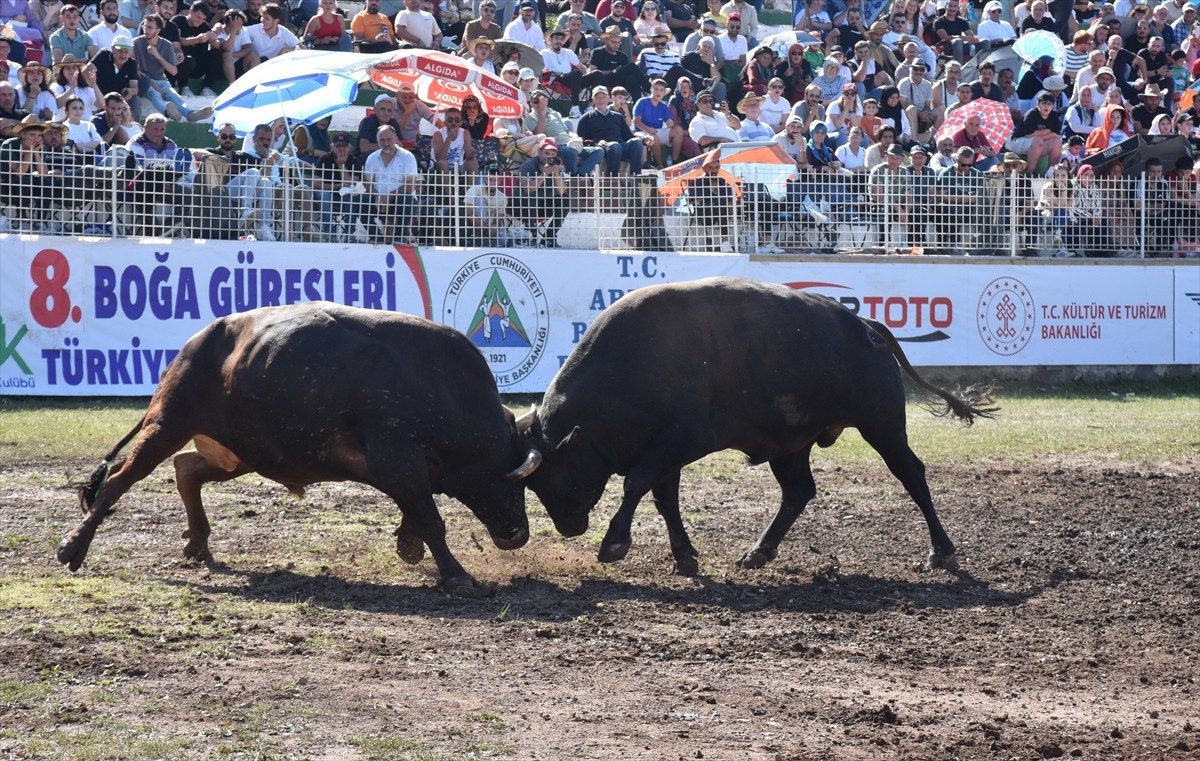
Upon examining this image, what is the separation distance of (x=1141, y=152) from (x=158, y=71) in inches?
502

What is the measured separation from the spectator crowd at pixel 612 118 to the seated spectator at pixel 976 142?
42 millimetres

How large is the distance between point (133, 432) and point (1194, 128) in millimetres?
18974

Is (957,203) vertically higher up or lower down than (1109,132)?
lower down

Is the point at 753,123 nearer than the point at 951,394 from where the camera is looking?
No

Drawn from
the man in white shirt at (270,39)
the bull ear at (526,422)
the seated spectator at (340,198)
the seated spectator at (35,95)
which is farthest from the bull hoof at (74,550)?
the man in white shirt at (270,39)

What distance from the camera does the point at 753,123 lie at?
65.8 feet

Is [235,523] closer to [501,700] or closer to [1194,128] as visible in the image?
[501,700]

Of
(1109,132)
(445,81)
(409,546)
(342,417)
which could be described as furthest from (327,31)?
(342,417)

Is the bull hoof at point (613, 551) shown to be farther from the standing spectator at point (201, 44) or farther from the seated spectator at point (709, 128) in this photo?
the standing spectator at point (201, 44)

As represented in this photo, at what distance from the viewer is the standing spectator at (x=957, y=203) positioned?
58.5 feet

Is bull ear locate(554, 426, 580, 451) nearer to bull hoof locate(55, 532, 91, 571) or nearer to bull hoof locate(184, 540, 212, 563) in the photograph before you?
bull hoof locate(184, 540, 212, 563)

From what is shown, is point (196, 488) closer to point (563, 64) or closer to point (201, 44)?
point (201, 44)

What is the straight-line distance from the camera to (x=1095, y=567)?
842 centimetres

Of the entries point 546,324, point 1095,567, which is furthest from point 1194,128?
point 1095,567
